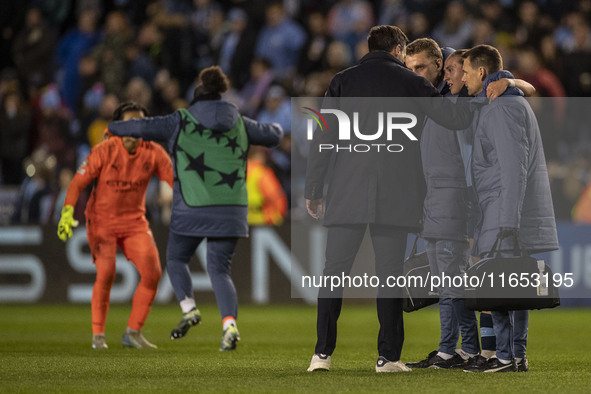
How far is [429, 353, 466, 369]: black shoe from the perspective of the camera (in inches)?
322

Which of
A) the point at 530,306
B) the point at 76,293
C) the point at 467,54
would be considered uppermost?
the point at 467,54

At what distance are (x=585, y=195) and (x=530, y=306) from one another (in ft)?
27.6

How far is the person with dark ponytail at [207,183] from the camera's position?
9445mm

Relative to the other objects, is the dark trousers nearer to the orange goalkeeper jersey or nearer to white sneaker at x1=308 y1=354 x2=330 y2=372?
white sneaker at x1=308 y1=354 x2=330 y2=372

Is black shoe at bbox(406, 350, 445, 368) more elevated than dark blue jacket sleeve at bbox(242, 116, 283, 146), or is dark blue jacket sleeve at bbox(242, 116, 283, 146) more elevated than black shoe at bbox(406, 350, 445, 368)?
dark blue jacket sleeve at bbox(242, 116, 283, 146)

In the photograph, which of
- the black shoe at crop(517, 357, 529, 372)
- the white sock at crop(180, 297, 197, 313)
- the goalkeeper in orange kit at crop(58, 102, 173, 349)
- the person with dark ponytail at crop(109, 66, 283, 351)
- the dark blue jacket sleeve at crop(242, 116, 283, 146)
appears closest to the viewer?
the black shoe at crop(517, 357, 529, 372)

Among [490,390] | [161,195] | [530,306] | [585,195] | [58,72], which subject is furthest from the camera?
[58,72]

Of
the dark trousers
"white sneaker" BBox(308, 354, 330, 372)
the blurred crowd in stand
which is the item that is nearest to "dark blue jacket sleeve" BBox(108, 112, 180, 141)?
the dark trousers

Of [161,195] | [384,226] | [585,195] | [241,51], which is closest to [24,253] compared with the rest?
[161,195]

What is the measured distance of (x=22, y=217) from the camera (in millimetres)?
16906

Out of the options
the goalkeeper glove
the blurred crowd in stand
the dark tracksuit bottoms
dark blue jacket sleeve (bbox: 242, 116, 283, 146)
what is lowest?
the dark tracksuit bottoms

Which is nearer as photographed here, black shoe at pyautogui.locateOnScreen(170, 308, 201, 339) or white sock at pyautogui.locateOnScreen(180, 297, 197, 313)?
black shoe at pyautogui.locateOnScreen(170, 308, 201, 339)

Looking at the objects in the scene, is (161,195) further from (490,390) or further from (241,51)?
(490,390)

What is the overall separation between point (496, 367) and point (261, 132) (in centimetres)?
313
